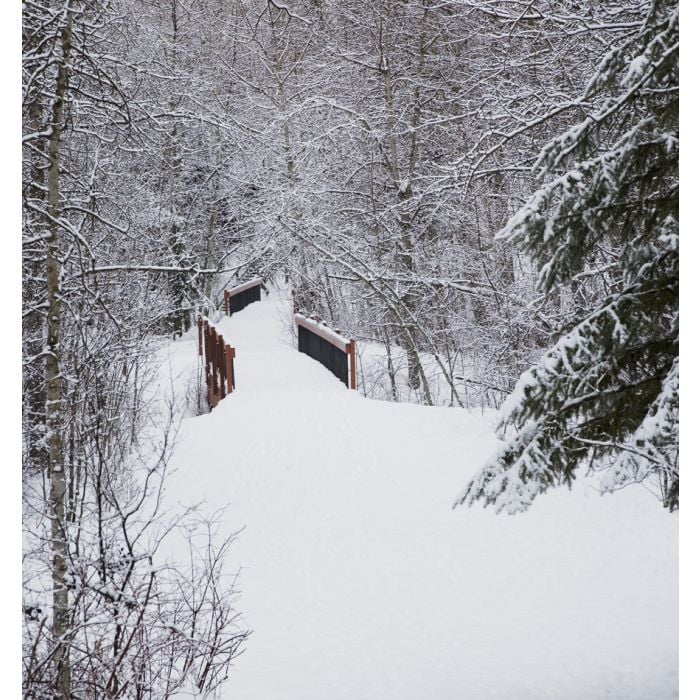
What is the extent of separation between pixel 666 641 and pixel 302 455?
4.17 m

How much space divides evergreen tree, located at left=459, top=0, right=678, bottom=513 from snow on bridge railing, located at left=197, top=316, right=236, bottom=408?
7.68m

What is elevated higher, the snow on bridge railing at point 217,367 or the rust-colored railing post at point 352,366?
the snow on bridge railing at point 217,367

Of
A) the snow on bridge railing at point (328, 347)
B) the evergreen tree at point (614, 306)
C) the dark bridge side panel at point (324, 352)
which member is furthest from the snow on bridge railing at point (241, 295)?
the evergreen tree at point (614, 306)

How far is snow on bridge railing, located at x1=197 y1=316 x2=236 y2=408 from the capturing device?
35.6 ft

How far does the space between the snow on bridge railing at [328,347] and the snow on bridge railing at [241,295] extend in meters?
3.83

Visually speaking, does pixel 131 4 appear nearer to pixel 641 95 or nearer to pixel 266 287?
pixel 641 95

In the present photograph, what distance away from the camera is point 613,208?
3.22m

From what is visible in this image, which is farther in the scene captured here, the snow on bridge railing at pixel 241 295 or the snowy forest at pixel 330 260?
the snow on bridge railing at pixel 241 295

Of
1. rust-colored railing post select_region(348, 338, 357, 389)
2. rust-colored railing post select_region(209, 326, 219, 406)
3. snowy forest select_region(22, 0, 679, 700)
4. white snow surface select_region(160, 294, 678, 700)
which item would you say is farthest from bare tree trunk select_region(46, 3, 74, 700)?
rust-colored railing post select_region(209, 326, 219, 406)

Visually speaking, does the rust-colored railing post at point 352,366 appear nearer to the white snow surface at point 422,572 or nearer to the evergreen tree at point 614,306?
the white snow surface at point 422,572

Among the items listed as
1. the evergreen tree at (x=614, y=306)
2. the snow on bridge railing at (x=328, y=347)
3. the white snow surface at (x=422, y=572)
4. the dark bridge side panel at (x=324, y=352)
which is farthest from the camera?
the dark bridge side panel at (x=324, y=352)

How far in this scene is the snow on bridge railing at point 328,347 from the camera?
10.5 m

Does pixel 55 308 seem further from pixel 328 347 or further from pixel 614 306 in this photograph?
pixel 328 347

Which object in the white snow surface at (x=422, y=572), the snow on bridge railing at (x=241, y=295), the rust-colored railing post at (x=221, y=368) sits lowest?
the white snow surface at (x=422, y=572)
